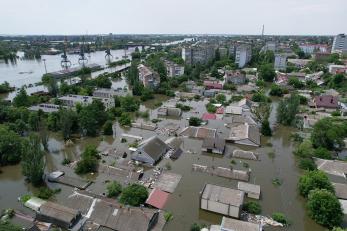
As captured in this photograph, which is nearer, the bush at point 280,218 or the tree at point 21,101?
the bush at point 280,218

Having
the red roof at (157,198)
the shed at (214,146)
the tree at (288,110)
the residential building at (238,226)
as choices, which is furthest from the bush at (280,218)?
the tree at (288,110)

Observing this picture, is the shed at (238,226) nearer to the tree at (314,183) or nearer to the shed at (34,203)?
the tree at (314,183)

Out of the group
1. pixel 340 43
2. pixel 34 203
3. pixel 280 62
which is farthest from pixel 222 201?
pixel 340 43

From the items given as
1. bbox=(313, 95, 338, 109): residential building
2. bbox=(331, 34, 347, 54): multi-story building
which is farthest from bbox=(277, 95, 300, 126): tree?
bbox=(331, 34, 347, 54): multi-story building

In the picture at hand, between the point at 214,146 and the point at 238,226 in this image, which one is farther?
the point at 214,146

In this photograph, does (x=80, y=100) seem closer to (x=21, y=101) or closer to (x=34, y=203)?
(x=21, y=101)

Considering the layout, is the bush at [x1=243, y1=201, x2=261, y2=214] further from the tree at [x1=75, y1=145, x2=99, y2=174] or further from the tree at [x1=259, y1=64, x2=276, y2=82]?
the tree at [x1=259, y1=64, x2=276, y2=82]
